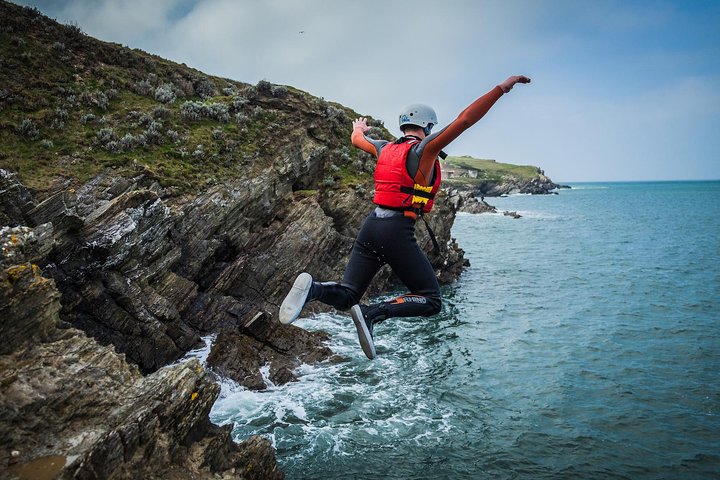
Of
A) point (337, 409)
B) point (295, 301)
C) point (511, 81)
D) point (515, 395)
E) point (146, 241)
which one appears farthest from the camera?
point (515, 395)

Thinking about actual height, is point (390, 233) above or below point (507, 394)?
above

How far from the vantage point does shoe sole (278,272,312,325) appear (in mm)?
5797

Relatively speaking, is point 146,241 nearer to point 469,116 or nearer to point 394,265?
point 394,265

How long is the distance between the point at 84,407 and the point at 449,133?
7381 mm

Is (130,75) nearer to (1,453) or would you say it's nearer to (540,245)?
(1,453)

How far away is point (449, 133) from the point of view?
18.7 feet

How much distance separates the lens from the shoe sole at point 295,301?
5797 millimetres

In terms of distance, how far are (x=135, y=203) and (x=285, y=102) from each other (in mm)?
15109

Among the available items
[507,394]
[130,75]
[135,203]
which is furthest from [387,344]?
[130,75]

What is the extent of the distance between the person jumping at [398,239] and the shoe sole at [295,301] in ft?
0.20

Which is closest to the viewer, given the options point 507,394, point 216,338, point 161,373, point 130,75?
point 161,373

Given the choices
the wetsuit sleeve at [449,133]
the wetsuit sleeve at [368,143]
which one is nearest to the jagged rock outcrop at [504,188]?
the wetsuit sleeve at [368,143]

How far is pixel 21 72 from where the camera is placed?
22.2 meters

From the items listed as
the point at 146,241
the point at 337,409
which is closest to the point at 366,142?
the point at 337,409
